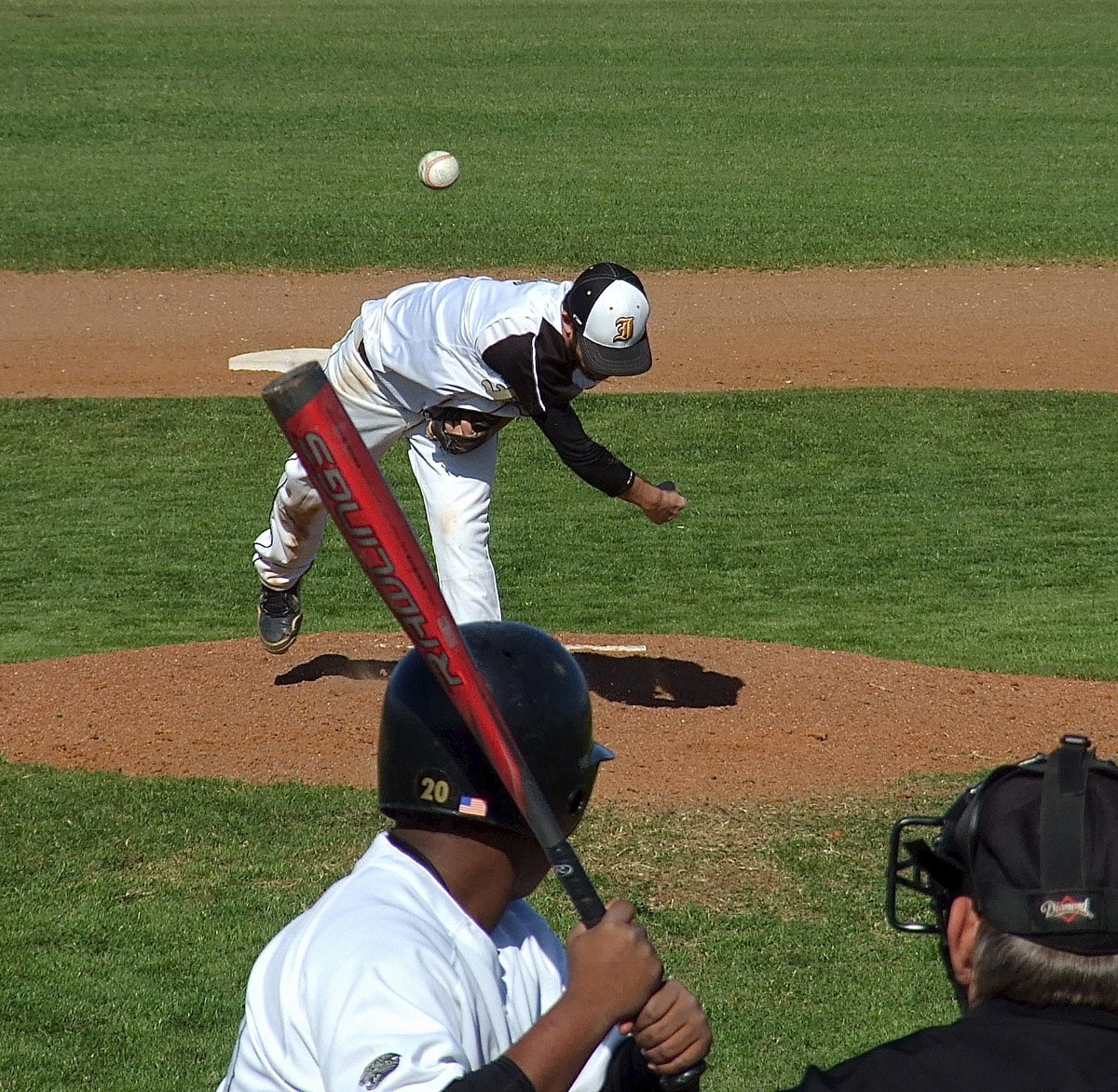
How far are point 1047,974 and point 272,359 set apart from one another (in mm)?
13177

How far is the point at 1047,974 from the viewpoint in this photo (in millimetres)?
2014

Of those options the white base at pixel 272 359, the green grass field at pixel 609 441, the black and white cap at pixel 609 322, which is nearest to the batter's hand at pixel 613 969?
the green grass field at pixel 609 441

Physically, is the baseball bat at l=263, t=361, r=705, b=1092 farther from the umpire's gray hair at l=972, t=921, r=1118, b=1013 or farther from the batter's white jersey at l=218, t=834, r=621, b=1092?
the umpire's gray hair at l=972, t=921, r=1118, b=1013

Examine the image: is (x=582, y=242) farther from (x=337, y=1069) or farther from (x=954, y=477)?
(x=337, y=1069)

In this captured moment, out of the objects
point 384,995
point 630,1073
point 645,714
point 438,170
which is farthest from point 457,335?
point 438,170

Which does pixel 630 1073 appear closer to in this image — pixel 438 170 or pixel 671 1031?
pixel 671 1031

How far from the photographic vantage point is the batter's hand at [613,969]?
2217mm

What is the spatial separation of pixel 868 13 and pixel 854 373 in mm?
23670

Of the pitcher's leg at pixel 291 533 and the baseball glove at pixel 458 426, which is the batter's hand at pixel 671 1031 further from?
the pitcher's leg at pixel 291 533

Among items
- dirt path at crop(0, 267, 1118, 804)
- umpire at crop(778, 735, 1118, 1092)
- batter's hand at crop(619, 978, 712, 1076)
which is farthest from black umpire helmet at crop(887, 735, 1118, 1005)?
dirt path at crop(0, 267, 1118, 804)

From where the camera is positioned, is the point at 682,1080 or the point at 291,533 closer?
the point at 682,1080

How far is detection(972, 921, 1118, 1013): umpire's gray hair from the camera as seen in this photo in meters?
2.00

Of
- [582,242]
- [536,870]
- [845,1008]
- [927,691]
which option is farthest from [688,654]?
[582,242]

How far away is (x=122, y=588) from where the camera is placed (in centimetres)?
984
